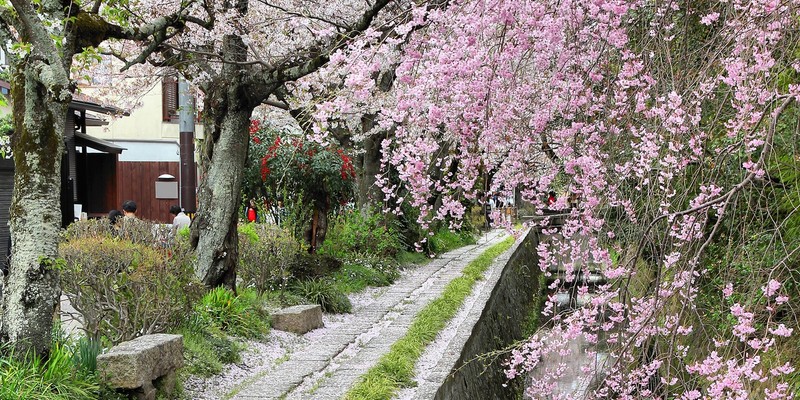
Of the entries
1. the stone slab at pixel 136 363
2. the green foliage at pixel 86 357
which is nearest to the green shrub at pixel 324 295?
the stone slab at pixel 136 363

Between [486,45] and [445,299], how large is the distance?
7243 mm

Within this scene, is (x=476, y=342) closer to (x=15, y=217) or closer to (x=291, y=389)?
(x=291, y=389)

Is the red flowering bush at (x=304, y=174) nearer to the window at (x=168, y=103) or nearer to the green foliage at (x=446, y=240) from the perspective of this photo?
the green foliage at (x=446, y=240)

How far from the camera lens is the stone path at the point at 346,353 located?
21.7 ft

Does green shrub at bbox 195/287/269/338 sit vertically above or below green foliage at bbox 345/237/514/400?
above

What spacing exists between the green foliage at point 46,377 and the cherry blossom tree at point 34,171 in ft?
0.34

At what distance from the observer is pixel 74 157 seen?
19.1m

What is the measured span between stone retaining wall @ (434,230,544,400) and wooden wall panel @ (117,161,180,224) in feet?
45.1

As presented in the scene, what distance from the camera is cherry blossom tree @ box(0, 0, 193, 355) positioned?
5516 millimetres

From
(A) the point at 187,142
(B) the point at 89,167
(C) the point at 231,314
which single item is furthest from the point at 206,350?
(B) the point at 89,167

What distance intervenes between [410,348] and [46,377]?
3809 millimetres

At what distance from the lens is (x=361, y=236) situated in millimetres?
15273

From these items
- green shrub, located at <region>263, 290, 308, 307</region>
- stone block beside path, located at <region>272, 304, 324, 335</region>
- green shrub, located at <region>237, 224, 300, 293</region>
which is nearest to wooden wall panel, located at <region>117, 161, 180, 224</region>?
green shrub, located at <region>237, 224, 300, 293</region>

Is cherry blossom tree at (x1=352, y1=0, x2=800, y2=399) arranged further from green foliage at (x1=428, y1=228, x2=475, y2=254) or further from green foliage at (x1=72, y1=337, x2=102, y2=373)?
green foliage at (x1=428, y1=228, x2=475, y2=254)
